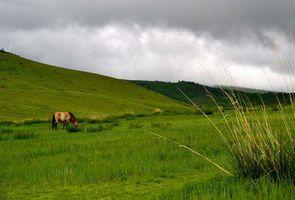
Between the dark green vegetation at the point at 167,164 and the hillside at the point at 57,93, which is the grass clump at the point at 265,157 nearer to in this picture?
the dark green vegetation at the point at 167,164

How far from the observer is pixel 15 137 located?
18766mm

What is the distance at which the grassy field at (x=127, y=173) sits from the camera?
6070mm

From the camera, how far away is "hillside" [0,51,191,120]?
2277 inches

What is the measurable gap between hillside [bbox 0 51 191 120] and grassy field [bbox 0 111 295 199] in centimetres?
3090

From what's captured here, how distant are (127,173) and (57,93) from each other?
6710 centimetres

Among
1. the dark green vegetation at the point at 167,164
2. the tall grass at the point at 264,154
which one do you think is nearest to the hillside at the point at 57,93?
the dark green vegetation at the point at 167,164

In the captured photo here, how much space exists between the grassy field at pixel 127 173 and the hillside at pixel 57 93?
30902mm

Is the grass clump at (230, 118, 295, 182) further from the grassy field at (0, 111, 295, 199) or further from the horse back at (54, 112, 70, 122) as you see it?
the horse back at (54, 112, 70, 122)

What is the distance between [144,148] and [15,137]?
8071 mm

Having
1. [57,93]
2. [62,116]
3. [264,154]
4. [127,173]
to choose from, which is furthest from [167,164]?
[57,93]

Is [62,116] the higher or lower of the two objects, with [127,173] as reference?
higher

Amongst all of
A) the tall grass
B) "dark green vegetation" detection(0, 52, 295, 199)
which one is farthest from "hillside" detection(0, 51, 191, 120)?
the tall grass

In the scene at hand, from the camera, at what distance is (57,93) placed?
7506cm

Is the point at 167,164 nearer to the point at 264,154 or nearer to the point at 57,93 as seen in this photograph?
the point at 264,154
